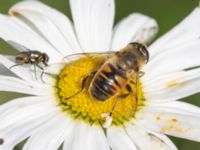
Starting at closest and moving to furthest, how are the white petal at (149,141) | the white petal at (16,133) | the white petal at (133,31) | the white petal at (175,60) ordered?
the white petal at (16,133)
the white petal at (149,141)
the white petal at (175,60)
the white petal at (133,31)

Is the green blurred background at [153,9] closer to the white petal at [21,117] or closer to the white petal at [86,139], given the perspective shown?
the white petal at [21,117]

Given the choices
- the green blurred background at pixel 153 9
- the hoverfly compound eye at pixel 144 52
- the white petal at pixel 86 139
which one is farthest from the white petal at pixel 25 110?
the green blurred background at pixel 153 9

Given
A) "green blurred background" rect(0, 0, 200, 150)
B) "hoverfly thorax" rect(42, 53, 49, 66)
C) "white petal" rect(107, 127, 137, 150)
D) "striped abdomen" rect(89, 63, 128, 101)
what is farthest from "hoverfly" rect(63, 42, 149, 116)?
"green blurred background" rect(0, 0, 200, 150)

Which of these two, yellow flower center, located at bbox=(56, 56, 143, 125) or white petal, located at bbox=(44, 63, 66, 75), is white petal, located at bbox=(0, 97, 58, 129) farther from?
white petal, located at bbox=(44, 63, 66, 75)

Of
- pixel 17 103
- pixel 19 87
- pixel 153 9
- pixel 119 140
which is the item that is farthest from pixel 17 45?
pixel 153 9

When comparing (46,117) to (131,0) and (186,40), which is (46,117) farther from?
(131,0)

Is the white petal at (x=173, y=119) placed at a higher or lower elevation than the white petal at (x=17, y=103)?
lower

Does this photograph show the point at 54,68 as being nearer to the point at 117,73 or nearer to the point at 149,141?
the point at 117,73

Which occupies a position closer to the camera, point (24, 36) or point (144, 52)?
point (144, 52)
